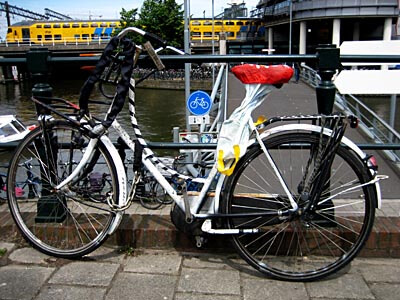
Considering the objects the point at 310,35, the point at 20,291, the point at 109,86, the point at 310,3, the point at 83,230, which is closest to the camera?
the point at 20,291

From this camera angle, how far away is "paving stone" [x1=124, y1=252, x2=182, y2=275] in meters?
2.81

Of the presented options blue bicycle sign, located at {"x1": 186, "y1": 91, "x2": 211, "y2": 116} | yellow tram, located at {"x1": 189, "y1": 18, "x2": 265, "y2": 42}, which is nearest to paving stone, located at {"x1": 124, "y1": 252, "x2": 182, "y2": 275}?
blue bicycle sign, located at {"x1": 186, "y1": 91, "x2": 211, "y2": 116}

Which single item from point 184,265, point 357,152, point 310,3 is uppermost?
point 310,3

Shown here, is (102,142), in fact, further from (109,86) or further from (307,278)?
(307,278)

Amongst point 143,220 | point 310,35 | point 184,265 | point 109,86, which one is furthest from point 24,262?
point 310,35

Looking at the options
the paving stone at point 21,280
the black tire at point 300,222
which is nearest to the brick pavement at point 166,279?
the paving stone at point 21,280

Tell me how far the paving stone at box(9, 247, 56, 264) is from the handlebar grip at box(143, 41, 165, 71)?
1.42m

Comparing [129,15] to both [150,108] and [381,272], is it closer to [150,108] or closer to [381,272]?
[150,108]

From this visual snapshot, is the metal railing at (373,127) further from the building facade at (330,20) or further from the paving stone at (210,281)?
the building facade at (330,20)

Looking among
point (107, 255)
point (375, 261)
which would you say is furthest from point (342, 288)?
point (107, 255)

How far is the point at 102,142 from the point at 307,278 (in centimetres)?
149

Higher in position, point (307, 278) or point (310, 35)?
point (310, 35)

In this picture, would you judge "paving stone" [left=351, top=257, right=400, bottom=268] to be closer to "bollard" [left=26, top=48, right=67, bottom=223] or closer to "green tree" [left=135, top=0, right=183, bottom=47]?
"bollard" [left=26, top=48, right=67, bottom=223]

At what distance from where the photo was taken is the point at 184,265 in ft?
9.46
